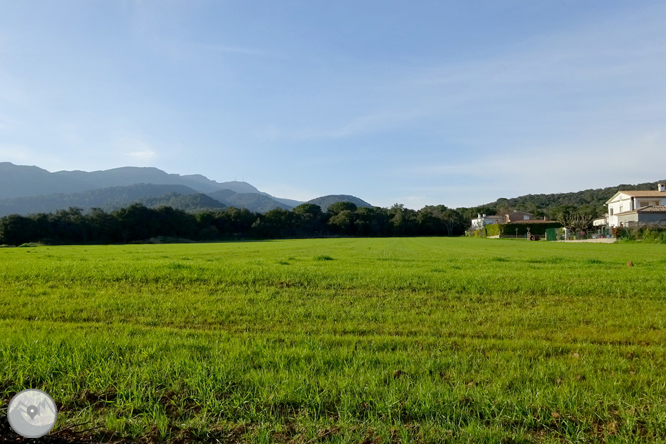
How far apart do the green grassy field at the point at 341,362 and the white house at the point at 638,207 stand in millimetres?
67798

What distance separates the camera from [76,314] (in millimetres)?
7281

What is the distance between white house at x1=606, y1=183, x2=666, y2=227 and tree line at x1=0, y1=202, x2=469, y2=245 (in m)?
50.1

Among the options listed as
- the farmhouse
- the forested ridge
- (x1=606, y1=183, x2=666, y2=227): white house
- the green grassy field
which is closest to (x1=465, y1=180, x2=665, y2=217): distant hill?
the forested ridge

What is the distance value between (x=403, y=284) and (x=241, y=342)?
17.3ft

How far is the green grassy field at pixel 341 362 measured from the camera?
10.8 ft

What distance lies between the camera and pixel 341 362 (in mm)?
4727

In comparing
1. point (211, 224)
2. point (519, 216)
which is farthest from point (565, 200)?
point (211, 224)

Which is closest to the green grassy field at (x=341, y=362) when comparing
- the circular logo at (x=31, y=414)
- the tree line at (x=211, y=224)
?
the circular logo at (x=31, y=414)

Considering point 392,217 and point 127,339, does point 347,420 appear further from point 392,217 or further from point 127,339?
point 392,217

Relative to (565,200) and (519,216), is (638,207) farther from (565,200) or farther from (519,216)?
(565,200)

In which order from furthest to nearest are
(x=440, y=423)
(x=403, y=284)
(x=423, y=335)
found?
(x=403, y=284), (x=423, y=335), (x=440, y=423)

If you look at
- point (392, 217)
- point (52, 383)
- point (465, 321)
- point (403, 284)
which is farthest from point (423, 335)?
point (392, 217)

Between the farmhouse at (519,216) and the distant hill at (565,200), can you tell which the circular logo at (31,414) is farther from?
the distant hill at (565,200)

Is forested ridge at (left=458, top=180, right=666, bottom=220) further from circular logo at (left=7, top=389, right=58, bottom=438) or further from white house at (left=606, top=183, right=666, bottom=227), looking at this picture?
circular logo at (left=7, top=389, right=58, bottom=438)
